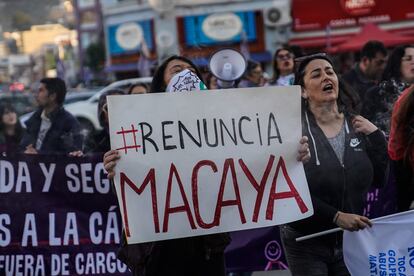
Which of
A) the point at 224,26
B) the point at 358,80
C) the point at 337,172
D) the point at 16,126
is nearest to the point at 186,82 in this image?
the point at 337,172

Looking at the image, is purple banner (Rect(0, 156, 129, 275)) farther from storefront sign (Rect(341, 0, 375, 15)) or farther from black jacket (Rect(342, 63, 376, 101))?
storefront sign (Rect(341, 0, 375, 15))

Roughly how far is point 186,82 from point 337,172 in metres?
0.82

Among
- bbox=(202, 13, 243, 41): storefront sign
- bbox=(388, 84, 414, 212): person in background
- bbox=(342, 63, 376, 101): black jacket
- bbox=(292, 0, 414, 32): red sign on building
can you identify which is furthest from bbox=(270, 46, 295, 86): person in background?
bbox=(202, 13, 243, 41): storefront sign

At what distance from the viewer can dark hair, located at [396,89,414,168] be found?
3795 mm

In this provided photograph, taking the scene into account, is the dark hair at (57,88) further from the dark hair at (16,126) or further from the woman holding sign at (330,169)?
the woman holding sign at (330,169)

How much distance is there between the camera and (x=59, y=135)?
22.0 ft

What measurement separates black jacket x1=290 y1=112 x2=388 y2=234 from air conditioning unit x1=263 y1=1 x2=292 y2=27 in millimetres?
25962

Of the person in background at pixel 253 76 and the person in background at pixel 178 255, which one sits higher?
the person in background at pixel 253 76

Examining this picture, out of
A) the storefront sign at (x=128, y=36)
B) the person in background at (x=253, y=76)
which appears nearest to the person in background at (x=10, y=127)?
the person in background at (x=253, y=76)

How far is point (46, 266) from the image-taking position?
530 centimetres

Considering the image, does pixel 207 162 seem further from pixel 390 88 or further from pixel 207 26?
pixel 207 26

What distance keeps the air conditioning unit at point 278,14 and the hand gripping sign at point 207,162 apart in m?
26.3

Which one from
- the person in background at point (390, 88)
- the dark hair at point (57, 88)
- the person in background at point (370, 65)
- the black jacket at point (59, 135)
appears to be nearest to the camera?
the person in background at point (390, 88)

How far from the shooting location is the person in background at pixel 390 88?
5996mm
